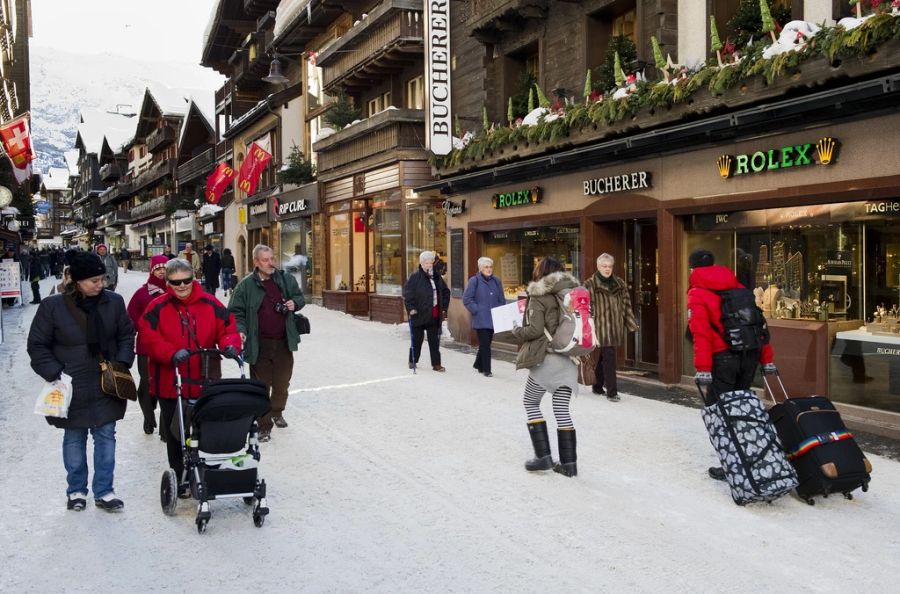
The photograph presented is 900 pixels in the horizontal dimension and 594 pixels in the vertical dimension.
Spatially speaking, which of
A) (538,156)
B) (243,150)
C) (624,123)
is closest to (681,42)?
(624,123)

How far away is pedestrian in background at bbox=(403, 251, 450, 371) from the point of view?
523 inches

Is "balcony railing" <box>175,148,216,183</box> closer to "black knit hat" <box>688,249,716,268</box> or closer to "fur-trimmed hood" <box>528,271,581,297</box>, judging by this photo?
"fur-trimmed hood" <box>528,271,581,297</box>

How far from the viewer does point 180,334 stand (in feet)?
20.9

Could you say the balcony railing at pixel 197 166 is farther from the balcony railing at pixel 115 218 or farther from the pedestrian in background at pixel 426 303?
the pedestrian in background at pixel 426 303

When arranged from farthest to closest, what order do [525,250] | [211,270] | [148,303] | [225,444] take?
[211,270], [525,250], [148,303], [225,444]

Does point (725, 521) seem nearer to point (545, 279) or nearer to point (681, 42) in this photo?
point (545, 279)

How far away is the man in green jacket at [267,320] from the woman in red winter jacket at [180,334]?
189 centimetres

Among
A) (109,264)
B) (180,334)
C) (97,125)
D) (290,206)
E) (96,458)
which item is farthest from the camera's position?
(97,125)

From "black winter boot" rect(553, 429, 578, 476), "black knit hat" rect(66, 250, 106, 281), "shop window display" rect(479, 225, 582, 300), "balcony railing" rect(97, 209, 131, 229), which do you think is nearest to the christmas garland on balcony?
"shop window display" rect(479, 225, 582, 300)

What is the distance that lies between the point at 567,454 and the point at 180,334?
3.27 m

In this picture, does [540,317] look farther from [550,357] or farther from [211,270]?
[211,270]

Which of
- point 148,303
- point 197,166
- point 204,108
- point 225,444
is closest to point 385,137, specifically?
point 148,303

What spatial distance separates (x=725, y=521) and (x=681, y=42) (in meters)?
8.54

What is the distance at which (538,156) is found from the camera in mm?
15086
